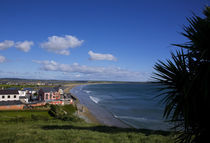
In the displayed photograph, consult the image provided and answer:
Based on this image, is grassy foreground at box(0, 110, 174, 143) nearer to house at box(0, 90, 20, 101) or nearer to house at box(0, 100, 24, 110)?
house at box(0, 100, 24, 110)

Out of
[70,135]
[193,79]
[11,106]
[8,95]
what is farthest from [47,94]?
[193,79]

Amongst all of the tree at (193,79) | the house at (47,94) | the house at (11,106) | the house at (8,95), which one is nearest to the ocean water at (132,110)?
the tree at (193,79)

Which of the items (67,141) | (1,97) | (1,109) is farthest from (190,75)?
(1,97)

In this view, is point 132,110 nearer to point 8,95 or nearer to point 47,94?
point 47,94

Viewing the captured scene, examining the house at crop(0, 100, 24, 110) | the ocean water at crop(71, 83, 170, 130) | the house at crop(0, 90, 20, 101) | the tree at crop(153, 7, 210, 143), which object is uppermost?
the tree at crop(153, 7, 210, 143)

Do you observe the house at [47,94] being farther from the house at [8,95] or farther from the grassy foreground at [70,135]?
the grassy foreground at [70,135]

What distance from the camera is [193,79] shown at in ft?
9.75

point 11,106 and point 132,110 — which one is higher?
point 11,106

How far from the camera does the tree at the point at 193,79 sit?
312 centimetres

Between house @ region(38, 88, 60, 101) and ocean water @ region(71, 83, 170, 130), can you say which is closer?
ocean water @ region(71, 83, 170, 130)

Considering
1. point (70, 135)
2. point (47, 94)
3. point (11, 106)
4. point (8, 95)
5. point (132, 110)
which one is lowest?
point (132, 110)

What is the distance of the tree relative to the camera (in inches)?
123

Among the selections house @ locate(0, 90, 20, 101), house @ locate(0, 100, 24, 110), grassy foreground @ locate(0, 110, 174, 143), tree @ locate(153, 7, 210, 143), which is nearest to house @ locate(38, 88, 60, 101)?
house @ locate(0, 90, 20, 101)

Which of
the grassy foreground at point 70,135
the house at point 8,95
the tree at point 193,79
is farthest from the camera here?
the house at point 8,95
